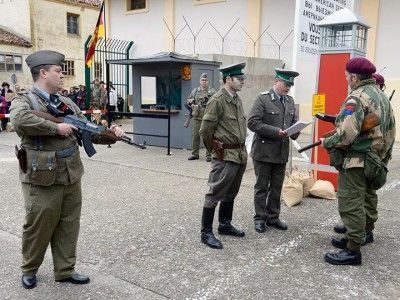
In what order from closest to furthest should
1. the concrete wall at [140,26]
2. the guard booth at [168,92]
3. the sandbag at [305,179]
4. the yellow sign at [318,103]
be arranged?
the sandbag at [305,179] < the yellow sign at [318,103] < the guard booth at [168,92] < the concrete wall at [140,26]

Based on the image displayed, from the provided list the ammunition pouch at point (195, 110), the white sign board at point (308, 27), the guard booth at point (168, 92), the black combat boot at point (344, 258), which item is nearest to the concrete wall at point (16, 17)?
the guard booth at point (168, 92)

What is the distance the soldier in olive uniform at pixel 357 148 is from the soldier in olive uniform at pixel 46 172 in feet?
7.35

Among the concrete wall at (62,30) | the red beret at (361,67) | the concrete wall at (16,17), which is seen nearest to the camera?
the red beret at (361,67)

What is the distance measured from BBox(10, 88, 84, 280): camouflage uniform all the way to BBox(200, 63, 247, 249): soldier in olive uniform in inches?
50.9

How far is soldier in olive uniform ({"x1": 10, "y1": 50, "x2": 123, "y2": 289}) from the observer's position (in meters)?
2.93

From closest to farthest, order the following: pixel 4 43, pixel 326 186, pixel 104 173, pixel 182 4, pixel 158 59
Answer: pixel 326 186
pixel 104 173
pixel 158 59
pixel 182 4
pixel 4 43

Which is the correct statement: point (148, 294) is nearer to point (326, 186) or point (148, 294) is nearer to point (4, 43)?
point (326, 186)

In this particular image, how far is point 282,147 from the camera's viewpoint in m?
4.41

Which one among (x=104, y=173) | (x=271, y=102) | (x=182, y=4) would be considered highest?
(x=182, y=4)

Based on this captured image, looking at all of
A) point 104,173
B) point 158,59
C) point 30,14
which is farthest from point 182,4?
point 30,14

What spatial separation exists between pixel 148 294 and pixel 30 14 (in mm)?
27853

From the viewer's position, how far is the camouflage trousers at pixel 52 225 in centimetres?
302

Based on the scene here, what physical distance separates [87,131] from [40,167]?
1.43 feet

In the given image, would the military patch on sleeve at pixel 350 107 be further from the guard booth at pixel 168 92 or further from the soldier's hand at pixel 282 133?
the guard booth at pixel 168 92
